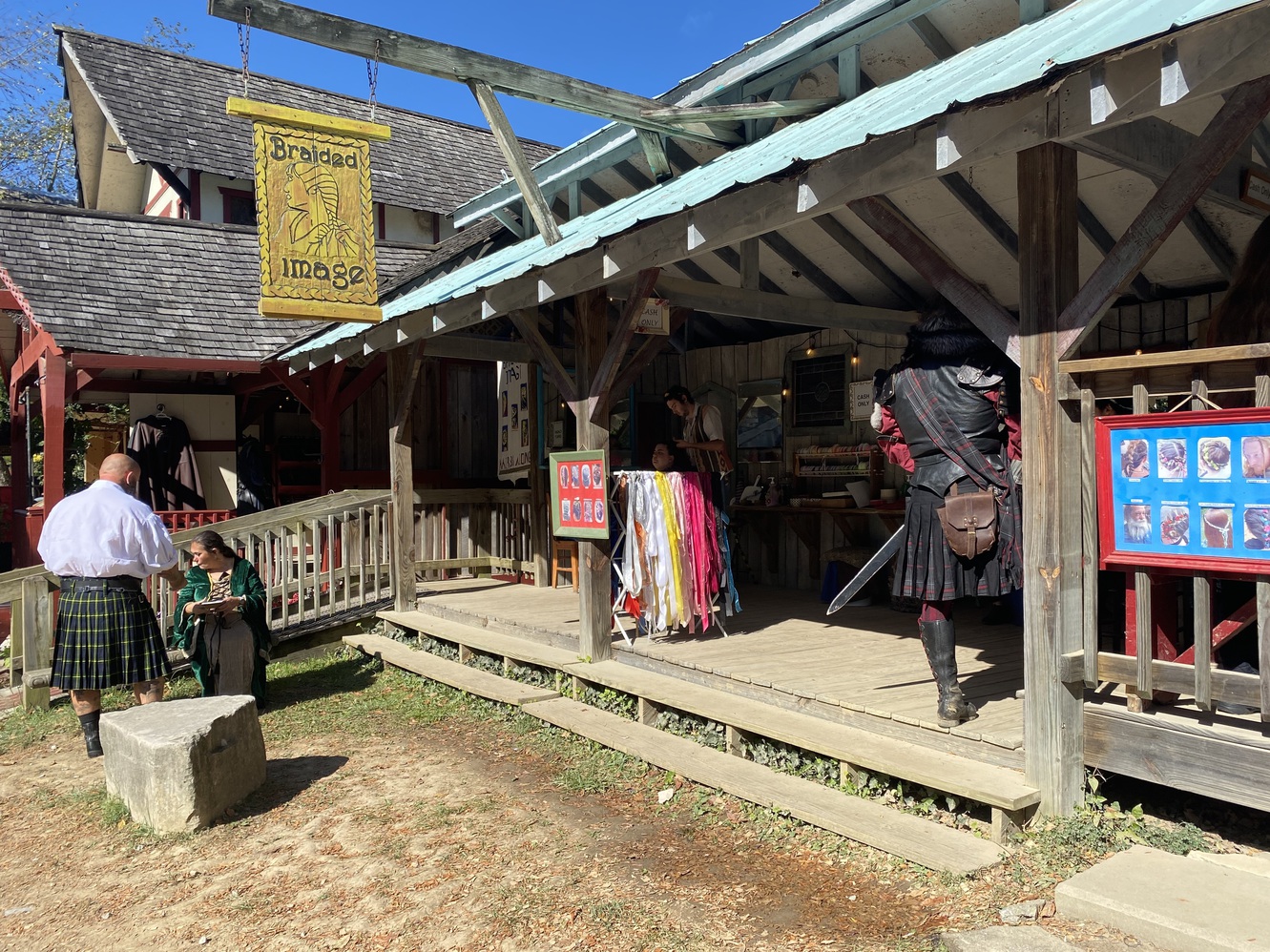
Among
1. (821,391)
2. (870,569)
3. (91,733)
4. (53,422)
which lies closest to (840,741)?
(870,569)

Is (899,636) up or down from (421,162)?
down

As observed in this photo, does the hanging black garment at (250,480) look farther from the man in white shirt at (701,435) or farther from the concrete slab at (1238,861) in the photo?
the concrete slab at (1238,861)

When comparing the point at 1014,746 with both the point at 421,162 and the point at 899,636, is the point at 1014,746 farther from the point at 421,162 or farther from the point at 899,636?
the point at 421,162

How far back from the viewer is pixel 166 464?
11.1 metres

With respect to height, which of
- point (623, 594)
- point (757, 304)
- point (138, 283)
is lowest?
point (623, 594)

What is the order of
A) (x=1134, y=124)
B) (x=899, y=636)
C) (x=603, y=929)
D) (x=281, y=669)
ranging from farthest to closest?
(x=281, y=669) < (x=899, y=636) < (x=1134, y=124) < (x=603, y=929)

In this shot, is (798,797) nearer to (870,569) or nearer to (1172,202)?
(870,569)

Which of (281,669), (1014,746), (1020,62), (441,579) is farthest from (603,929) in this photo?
(441,579)

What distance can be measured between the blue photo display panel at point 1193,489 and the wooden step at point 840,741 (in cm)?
105

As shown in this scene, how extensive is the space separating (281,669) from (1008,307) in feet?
22.3

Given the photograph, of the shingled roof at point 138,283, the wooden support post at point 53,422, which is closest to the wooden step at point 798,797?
the wooden support post at point 53,422

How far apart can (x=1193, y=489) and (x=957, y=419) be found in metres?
1.15

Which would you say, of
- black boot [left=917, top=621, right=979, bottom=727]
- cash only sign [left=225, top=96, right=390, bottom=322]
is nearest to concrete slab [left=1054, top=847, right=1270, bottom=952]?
black boot [left=917, top=621, right=979, bottom=727]

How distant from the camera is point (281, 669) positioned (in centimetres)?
831
